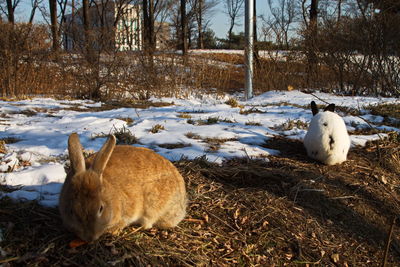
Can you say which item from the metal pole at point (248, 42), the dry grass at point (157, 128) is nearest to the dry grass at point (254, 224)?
the dry grass at point (157, 128)

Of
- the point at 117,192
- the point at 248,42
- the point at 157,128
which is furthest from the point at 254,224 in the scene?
the point at 248,42

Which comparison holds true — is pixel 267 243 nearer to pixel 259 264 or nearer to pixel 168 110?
pixel 259 264

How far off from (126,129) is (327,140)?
8.56 ft

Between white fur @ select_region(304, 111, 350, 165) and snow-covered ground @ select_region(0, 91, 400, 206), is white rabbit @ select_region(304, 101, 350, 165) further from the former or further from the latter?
snow-covered ground @ select_region(0, 91, 400, 206)

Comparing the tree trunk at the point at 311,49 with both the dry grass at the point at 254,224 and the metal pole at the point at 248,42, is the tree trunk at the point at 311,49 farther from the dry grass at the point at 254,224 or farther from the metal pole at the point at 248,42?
the dry grass at the point at 254,224

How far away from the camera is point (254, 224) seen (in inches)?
106

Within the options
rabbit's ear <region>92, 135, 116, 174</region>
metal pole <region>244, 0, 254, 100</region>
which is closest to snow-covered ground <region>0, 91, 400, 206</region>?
rabbit's ear <region>92, 135, 116, 174</region>

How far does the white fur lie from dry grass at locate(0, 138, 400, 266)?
0.12 m

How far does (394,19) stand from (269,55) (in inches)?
163

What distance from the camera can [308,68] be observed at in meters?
12.2

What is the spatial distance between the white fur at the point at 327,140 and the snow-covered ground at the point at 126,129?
0.54 metres

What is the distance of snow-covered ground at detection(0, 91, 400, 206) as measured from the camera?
2.83 metres

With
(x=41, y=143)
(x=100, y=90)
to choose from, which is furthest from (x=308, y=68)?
(x=41, y=143)

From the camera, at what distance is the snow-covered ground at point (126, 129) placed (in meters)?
2.83
